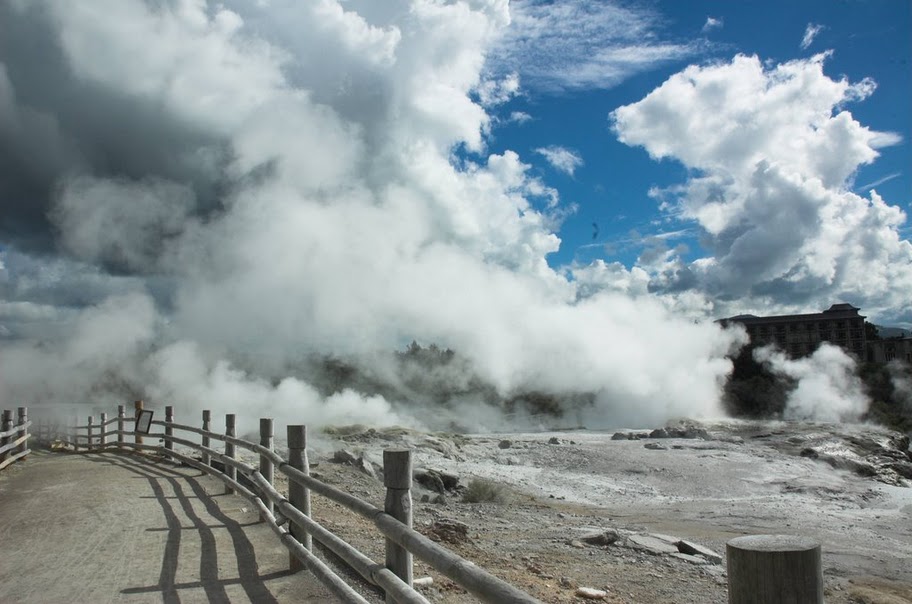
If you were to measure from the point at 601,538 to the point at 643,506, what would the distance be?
6350mm

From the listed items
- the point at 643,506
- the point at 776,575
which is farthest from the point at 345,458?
the point at 776,575

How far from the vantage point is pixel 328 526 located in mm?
9016

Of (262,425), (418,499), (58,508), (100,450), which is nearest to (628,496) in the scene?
(418,499)

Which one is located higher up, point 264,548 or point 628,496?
point 264,548

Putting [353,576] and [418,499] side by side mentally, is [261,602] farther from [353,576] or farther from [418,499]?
[418,499]

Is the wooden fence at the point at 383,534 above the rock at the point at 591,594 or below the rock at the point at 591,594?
above

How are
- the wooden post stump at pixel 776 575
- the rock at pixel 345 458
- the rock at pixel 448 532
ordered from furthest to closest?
1. the rock at pixel 345 458
2. the rock at pixel 448 532
3. the wooden post stump at pixel 776 575

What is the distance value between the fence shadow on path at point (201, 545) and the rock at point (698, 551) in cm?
592

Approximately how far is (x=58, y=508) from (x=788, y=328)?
80012mm

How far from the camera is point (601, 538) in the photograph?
32.4 feet

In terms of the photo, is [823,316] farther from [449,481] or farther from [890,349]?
[449,481]

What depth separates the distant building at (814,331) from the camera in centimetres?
7375

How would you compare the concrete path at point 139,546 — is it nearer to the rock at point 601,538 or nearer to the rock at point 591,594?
the rock at point 591,594

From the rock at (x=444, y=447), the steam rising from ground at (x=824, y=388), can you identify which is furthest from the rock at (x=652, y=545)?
the steam rising from ground at (x=824, y=388)
